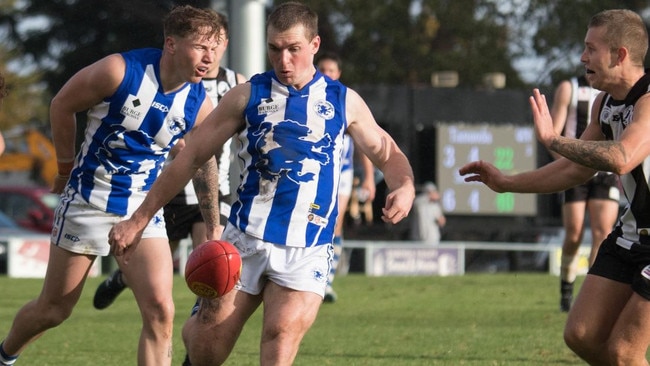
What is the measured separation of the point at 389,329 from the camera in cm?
1086

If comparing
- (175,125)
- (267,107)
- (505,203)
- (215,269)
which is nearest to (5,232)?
(505,203)

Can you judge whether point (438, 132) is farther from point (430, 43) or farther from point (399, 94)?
point (430, 43)

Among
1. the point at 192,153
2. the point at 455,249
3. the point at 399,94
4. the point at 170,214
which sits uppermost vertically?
the point at 192,153

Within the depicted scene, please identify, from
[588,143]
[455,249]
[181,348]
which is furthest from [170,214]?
[455,249]

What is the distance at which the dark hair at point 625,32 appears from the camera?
6215mm

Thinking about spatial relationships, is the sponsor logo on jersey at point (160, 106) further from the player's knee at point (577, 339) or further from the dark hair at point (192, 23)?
the player's knee at point (577, 339)

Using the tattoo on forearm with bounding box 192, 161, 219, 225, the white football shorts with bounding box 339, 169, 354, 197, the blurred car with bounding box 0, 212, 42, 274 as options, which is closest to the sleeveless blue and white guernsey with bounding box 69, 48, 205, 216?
the tattoo on forearm with bounding box 192, 161, 219, 225

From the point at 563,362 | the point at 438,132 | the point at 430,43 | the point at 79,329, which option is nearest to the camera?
the point at 563,362

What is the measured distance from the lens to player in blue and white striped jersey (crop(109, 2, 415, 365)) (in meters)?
6.08

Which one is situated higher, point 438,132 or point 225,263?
point 225,263

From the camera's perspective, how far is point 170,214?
932cm

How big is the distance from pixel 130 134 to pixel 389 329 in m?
4.39

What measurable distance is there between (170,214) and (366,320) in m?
2.93

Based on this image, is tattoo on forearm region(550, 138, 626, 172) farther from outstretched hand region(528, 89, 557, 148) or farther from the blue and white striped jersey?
the blue and white striped jersey
